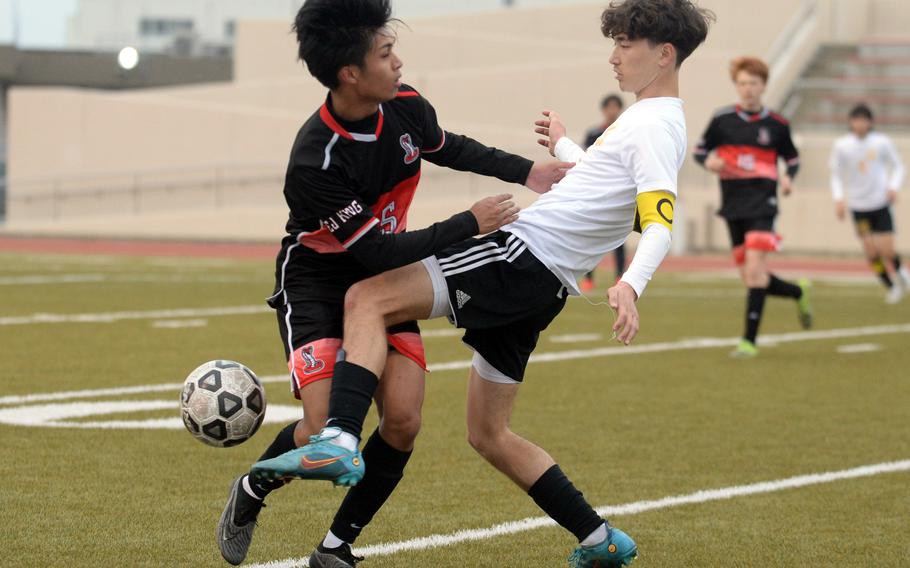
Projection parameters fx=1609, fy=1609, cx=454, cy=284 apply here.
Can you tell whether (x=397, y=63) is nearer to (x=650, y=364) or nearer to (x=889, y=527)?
(x=889, y=527)

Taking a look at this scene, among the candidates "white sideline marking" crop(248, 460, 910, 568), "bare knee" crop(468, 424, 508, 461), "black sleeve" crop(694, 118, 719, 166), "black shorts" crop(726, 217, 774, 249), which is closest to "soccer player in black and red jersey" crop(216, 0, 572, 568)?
"bare knee" crop(468, 424, 508, 461)

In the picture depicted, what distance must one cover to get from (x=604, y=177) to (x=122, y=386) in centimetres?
537

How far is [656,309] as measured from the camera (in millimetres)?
16625

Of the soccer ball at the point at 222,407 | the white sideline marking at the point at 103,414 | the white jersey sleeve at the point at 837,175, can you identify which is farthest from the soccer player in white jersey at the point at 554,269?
the white jersey sleeve at the point at 837,175

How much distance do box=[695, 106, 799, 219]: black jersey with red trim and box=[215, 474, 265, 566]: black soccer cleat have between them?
7.87 m

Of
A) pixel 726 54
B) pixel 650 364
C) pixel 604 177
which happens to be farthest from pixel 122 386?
pixel 726 54

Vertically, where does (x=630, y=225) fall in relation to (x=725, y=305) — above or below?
above

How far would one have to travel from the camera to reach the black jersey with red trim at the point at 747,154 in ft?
41.1

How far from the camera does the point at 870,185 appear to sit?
61.7 ft

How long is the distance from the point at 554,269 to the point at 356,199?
696 millimetres

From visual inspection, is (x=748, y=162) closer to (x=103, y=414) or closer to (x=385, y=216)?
(x=103, y=414)

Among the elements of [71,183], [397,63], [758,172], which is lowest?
[71,183]

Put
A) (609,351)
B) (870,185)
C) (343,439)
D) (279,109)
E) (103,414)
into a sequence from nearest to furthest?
1. (343,439)
2. (103,414)
3. (609,351)
4. (870,185)
5. (279,109)

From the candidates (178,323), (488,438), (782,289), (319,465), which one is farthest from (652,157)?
(178,323)
